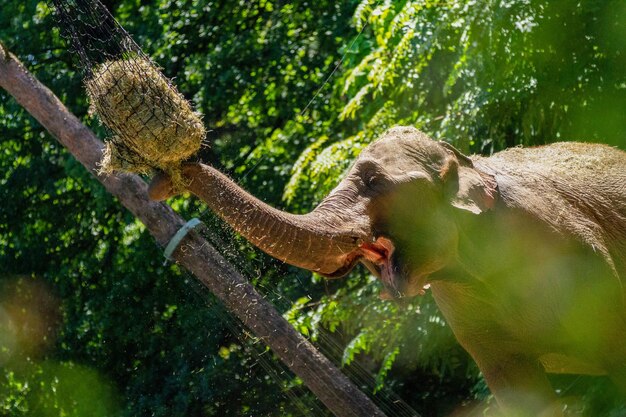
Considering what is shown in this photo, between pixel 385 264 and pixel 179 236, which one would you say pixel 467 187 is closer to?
pixel 385 264

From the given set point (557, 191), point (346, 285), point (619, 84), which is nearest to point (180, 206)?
point (346, 285)

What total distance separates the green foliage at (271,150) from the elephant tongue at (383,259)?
2316 millimetres

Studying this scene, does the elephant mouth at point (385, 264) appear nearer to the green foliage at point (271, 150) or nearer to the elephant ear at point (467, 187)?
the elephant ear at point (467, 187)

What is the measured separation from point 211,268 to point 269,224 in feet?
12.5

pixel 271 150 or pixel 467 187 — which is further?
pixel 271 150

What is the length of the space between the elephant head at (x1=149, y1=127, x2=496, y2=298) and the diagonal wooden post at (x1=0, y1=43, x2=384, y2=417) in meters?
2.83

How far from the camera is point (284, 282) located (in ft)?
37.9

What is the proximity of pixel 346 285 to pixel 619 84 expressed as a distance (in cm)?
342

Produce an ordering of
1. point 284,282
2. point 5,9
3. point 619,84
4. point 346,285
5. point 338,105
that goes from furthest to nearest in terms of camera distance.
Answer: point 5,9 < point 338,105 < point 284,282 < point 346,285 < point 619,84

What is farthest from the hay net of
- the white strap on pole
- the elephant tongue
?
the white strap on pole

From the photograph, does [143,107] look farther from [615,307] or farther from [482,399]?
[482,399]

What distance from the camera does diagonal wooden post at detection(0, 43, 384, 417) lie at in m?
8.09

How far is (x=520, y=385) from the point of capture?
5.65 metres

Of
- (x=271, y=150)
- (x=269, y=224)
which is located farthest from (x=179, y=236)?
(x=271, y=150)
